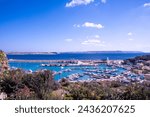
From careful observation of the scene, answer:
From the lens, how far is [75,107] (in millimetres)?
3863

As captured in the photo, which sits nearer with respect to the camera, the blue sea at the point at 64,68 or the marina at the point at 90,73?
the marina at the point at 90,73

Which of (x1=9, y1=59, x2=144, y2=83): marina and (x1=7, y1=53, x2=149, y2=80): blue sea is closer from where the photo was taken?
(x1=9, y1=59, x2=144, y2=83): marina

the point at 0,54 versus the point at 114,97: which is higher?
the point at 0,54

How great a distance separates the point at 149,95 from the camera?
5898 millimetres

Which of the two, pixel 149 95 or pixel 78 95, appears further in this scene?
pixel 78 95

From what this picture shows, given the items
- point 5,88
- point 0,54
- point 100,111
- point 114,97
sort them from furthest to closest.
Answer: point 0,54, point 5,88, point 114,97, point 100,111

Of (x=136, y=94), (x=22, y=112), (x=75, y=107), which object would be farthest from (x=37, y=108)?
(x=136, y=94)

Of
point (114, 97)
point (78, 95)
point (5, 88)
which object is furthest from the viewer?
point (5, 88)

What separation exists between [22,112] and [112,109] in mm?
1311

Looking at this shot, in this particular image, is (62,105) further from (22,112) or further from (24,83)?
(24,83)

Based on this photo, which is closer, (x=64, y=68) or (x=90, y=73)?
(x=90, y=73)

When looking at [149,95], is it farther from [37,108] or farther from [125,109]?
[37,108]

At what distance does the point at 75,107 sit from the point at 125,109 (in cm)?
74

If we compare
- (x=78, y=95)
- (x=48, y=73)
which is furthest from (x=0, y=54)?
(x=78, y=95)
